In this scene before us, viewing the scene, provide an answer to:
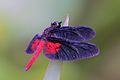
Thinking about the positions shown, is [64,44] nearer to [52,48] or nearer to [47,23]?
[52,48]

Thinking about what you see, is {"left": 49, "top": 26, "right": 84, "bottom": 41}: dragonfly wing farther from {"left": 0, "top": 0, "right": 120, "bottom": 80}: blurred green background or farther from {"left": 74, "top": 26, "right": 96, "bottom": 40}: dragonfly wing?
{"left": 0, "top": 0, "right": 120, "bottom": 80}: blurred green background

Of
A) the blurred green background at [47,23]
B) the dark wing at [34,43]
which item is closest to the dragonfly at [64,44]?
the dark wing at [34,43]

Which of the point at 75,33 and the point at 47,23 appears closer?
the point at 75,33

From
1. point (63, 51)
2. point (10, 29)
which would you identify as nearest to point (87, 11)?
point (10, 29)

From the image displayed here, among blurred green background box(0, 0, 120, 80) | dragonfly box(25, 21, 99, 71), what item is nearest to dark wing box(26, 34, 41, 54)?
dragonfly box(25, 21, 99, 71)

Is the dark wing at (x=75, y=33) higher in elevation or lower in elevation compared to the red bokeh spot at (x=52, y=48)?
higher

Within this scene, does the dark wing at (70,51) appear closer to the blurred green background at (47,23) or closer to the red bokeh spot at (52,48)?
A: the red bokeh spot at (52,48)

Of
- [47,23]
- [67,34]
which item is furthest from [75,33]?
[47,23]
